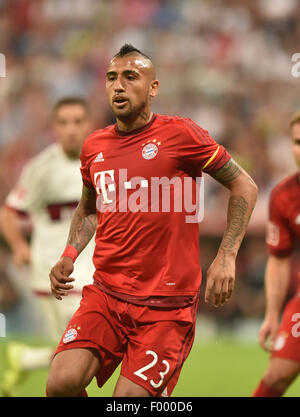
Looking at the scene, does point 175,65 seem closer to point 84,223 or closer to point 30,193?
point 30,193

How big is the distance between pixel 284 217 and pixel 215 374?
3531mm

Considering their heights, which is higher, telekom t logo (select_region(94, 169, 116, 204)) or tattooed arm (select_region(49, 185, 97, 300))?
telekom t logo (select_region(94, 169, 116, 204))

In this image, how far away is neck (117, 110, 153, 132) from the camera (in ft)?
14.5

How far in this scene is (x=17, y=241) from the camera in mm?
7336

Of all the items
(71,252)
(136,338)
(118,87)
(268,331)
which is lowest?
(268,331)

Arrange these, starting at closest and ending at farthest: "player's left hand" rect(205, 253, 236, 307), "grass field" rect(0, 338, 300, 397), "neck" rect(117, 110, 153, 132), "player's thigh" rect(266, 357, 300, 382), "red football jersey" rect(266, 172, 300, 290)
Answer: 1. "player's left hand" rect(205, 253, 236, 307)
2. "neck" rect(117, 110, 153, 132)
3. "player's thigh" rect(266, 357, 300, 382)
4. "red football jersey" rect(266, 172, 300, 290)
5. "grass field" rect(0, 338, 300, 397)

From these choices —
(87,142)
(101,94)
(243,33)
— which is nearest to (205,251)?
(101,94)

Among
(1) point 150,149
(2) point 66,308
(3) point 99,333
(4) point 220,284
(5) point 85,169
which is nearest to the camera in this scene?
(4) point 220,284

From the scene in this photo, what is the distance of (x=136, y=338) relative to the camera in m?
4.17

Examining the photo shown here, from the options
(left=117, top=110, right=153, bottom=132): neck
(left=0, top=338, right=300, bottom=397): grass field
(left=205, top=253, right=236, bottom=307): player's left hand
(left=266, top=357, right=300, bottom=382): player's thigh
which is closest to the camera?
(left=205, top=253, right=236, bottom=307): player's left hand

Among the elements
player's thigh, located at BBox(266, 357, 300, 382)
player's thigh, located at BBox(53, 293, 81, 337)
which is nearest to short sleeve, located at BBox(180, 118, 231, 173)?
player's thigh, located at BBox(266, 357, 300, 382)

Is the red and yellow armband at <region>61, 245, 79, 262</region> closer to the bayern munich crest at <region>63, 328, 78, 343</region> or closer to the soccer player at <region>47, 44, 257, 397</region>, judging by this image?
the soccer player at <region>47, 44, 257, 397</region>

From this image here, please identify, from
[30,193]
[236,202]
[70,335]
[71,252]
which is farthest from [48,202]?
[236,202]

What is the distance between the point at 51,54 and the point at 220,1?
11.1 ft
